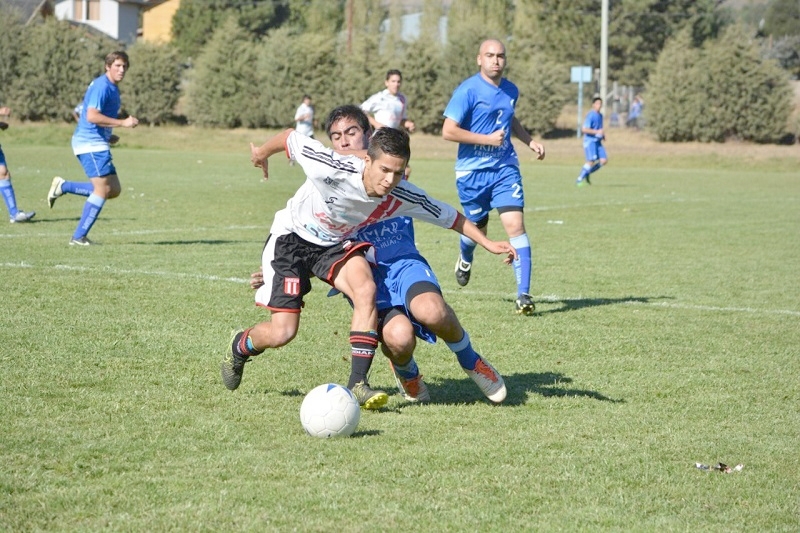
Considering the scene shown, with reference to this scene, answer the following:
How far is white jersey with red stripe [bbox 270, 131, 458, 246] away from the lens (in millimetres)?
5520

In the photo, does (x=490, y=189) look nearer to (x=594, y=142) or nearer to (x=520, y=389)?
(x=520, y=389)

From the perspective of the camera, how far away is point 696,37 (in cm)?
6962

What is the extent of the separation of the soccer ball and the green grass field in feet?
0.28

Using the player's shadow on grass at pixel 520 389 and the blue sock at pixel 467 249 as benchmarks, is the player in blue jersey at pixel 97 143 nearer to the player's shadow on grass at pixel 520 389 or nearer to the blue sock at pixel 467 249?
the blue sock at pixel 467 249

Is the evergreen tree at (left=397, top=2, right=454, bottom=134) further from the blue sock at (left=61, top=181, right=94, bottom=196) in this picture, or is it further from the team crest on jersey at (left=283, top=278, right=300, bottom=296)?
the team crest on jersey at (left=283, top=278, right=300, bottom=296)

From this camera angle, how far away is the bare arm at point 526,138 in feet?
30.7

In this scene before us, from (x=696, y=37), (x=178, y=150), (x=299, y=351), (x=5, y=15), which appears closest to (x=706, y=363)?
(x=299, y=351)

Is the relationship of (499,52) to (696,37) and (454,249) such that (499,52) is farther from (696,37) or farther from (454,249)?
(696,37)

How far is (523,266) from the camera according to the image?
918 centimetres

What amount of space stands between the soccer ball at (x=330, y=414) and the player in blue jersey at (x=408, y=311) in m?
0.69

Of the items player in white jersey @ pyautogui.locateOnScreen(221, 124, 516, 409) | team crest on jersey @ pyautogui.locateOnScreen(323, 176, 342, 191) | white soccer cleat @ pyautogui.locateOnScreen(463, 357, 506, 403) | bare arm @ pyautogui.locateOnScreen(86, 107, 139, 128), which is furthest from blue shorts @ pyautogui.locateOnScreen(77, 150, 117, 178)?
white soccer cleat @ pyautogui.locateOnScreen(463, 357, 506, 403)

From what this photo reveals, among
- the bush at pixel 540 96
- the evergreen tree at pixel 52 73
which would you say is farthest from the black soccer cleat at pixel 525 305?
the evergreen tree at pixel 52 73

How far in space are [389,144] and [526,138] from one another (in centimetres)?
452

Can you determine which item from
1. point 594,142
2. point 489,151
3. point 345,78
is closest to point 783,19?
point 345,78
